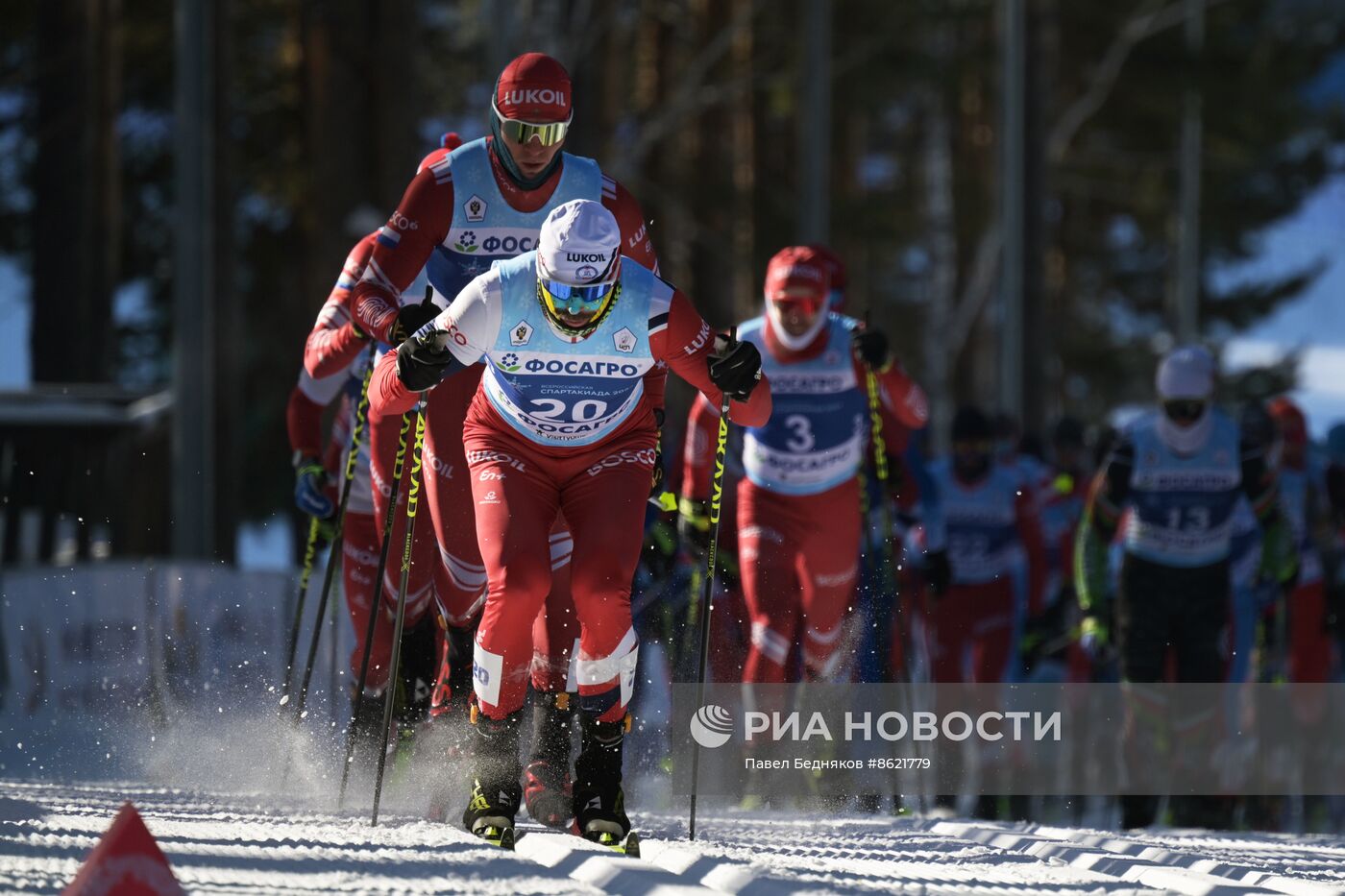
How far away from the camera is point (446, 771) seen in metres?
7.80

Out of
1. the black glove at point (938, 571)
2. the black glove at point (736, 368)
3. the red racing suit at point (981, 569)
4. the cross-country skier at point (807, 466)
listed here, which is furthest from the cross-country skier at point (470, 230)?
the red racing suit at point (981, 569)

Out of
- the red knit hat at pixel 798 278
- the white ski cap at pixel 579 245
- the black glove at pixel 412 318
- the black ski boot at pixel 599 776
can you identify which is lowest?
the black ski boot at pixel 599 776

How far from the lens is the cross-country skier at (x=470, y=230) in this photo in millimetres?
7812

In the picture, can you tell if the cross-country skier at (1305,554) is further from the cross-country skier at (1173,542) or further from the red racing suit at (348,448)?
the red racing suit at (348,448)

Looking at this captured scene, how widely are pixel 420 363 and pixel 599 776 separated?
1.43 meters

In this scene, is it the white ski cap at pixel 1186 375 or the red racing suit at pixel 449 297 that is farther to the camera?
the white ski cap at pixel 1186 375

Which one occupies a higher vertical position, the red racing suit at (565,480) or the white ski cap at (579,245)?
the white ski cap at (579,245)

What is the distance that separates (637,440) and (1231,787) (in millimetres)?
4642

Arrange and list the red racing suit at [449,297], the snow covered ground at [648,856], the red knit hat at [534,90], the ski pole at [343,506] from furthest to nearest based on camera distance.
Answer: the ski pole at [343,506]
the red racing suit at [449,297]
the red knit hat at [534,90]
the snow covered ground at [648,856]

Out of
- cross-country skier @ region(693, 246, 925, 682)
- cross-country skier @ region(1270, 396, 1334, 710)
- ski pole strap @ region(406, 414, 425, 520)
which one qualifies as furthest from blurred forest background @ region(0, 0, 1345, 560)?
ski pole strap @ region(406, 414, 425, 520)

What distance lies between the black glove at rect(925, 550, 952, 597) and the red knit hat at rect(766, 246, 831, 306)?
2.11 m

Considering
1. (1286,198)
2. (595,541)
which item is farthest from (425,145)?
(1286,198)

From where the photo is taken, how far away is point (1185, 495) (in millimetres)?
10961

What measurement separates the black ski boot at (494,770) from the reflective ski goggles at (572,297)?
4.31ft
